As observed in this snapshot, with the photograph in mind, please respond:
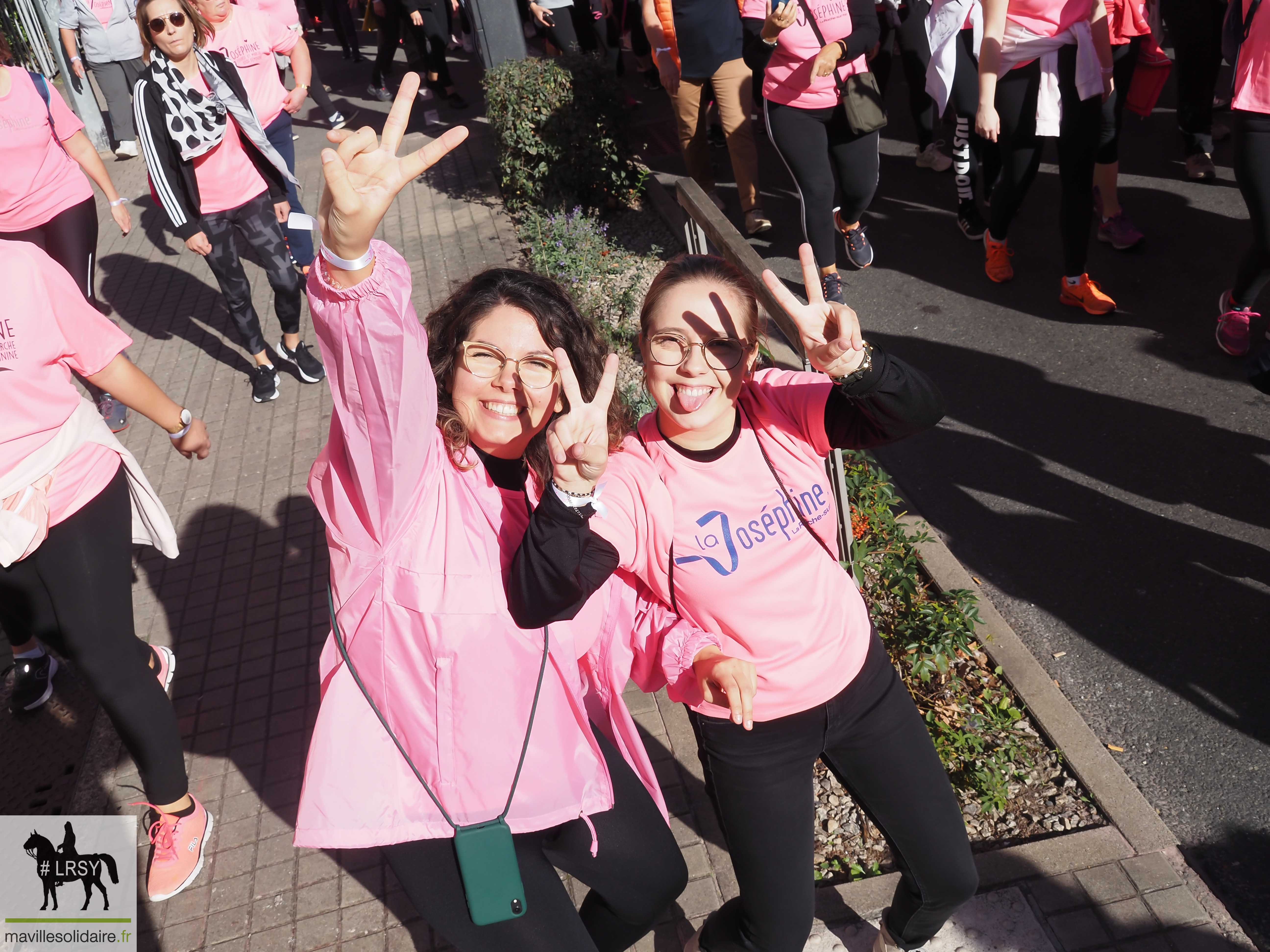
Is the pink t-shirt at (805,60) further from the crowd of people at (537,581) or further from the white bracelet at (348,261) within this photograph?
the white bracelet at (348,261)

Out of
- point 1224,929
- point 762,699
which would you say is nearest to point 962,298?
point 1224,929

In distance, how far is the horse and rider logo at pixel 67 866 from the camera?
11.1 ft

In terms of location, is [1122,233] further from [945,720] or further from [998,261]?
[945,720]

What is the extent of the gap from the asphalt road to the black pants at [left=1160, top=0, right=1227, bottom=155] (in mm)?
302

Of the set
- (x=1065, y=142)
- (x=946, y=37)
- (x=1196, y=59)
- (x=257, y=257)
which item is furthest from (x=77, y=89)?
(x=1196, y=59)

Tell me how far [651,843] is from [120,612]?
5.85 feet

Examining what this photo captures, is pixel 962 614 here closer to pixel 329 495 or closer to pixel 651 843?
pixel 651 843

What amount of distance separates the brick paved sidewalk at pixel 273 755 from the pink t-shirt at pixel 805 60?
2912mm

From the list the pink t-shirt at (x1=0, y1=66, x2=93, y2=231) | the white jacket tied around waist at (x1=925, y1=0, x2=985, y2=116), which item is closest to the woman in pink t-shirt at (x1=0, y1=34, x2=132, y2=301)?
the pink t-shirt at (x1=0, y1=66, x2=93, y2=231)

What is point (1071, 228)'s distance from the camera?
531 centimetres

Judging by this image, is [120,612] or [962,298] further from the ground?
[120,612]

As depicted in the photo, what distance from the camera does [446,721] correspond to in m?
2.11

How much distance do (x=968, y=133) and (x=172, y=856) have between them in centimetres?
582

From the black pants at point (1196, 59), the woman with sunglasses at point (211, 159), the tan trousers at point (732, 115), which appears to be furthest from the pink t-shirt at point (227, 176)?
the black pants at point (1196, 59)
